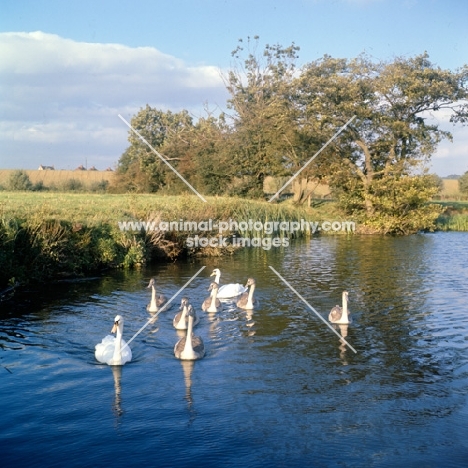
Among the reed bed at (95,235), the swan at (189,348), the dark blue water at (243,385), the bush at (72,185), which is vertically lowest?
the dark blue water at (243,385)

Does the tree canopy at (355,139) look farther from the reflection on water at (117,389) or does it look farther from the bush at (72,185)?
the reflection on water at (117,389)

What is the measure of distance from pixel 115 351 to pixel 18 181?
44567 mm

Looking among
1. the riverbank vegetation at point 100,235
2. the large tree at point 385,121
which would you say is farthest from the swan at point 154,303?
the large tree at point 385,121

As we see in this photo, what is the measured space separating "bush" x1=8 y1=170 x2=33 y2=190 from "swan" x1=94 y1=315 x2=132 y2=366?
43455mm

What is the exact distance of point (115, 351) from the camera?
1068 centimetres

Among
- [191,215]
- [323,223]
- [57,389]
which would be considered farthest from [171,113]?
[57,389]

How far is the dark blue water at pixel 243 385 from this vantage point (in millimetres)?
7570

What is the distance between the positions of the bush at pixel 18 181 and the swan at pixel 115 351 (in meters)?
43.5

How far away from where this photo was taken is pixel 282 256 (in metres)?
25.8

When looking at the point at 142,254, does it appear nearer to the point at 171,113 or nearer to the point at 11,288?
the point at 11,288

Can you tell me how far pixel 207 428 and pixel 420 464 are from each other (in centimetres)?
280

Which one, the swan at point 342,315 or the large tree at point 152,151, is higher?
the large tree at point 152,151
